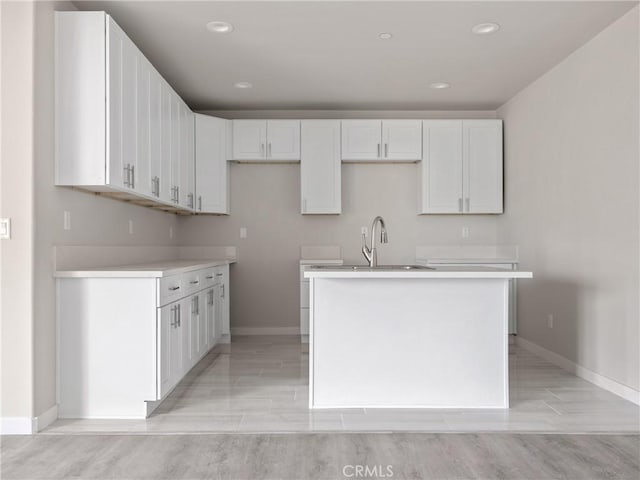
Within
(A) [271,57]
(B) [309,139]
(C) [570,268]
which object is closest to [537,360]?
(C) [570,268]

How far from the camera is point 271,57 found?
13.7ft

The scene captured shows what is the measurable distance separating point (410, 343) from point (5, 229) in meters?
2.41

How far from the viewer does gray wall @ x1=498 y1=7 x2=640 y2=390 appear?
3.38 meters

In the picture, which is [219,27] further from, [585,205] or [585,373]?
[585,373]

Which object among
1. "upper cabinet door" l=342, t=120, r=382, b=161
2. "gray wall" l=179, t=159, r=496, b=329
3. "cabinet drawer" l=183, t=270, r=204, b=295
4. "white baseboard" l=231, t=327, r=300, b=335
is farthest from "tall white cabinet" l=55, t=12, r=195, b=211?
"white baseboard" l=231, t=327, r=300, b=335

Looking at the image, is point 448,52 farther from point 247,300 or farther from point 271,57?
point 247,300

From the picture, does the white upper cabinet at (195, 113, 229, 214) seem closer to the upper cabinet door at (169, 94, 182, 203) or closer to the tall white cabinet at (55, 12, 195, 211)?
the upper cabinet door at (169, 94, 182, 203)

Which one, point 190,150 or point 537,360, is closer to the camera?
point 537,360

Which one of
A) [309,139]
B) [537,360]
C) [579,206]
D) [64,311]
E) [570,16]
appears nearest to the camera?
[64,311]

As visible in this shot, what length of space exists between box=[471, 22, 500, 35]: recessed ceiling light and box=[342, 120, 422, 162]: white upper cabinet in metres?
1.89

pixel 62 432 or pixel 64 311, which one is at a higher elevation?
pixel 64 311

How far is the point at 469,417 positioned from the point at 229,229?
3.64 meters

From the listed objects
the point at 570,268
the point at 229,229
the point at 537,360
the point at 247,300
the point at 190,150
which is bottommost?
the point at 537,360

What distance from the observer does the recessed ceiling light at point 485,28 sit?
3568 mm
